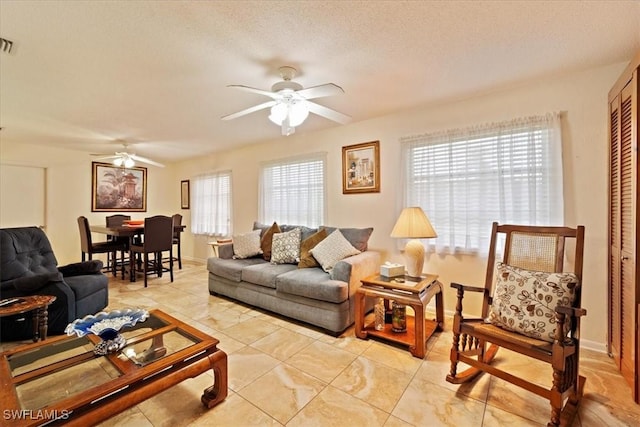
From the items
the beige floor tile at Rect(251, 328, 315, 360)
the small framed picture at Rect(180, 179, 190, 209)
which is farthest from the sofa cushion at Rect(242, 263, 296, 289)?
the small framed picture at Rect(180, 179, 190, 209)

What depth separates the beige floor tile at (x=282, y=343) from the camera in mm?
2283

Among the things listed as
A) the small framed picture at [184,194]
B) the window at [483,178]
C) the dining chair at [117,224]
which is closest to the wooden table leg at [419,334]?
the window at [483,178]

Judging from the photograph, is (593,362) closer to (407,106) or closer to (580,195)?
(580,195)

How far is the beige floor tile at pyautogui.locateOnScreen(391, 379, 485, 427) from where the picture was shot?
155 centimetres

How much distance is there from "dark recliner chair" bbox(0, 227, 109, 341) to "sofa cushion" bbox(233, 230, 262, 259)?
1.47 meters

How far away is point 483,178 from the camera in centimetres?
273

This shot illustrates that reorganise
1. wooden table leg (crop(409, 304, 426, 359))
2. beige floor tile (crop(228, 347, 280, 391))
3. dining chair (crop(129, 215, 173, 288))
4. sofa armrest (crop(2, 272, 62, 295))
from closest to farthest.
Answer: beige floor tile (crop(228, 347, 280, 391)), wooden table leg (crop(409, 304, 426, 359)), sofa armrest (crop(2, 272, 62, 295)), dining chair (crop(129, 215, 173, 288))

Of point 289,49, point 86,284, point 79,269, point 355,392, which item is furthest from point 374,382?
point 79,269

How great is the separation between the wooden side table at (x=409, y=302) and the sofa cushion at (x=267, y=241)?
1.57 meters

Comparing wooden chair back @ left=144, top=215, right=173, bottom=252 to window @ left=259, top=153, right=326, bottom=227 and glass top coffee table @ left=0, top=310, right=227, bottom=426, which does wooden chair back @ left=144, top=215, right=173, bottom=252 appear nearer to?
window @ left=259, top=153, right=326, bottom=227

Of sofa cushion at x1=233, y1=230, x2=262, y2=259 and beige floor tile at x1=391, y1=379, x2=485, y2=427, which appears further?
sofa cushion at x1=233, y1=230, x2=262, y2=259

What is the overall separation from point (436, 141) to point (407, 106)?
1.64 ft

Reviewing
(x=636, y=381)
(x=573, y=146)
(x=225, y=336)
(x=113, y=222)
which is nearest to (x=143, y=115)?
(x=225, y=336)

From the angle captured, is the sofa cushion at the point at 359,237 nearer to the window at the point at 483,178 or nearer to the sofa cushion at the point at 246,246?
the window at the point at 483,178
